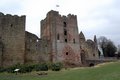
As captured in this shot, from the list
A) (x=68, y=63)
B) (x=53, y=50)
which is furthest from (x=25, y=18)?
(x=68, y=63)

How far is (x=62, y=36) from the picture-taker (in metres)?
58.3

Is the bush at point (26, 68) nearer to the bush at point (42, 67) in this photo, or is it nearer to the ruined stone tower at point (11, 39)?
the bush at point (42, 67)

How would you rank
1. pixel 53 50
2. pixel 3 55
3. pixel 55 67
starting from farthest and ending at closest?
1. pixel 53 50
2. pixel 3 55
3. pixel 55 67

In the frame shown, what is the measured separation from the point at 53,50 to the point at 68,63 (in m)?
4.38

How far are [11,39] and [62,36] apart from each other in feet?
44.1

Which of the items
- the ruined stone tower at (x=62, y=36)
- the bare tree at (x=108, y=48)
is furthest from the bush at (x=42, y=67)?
the bare tree at (x=108, y=48)

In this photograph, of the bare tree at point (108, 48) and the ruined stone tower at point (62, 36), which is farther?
the bare tree at point (108, 48)

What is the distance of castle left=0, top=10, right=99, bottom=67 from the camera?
4866 cm

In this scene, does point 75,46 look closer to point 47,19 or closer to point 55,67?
point 47,19

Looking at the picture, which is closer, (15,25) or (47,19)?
(15,25)

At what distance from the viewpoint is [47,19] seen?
2359 inches

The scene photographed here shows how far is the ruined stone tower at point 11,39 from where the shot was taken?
48.0 meters

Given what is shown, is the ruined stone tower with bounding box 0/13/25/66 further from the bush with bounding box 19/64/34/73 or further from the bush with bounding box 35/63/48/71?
the bush with bounding box 35/63/48/71

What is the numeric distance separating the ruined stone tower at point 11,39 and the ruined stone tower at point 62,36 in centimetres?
854
